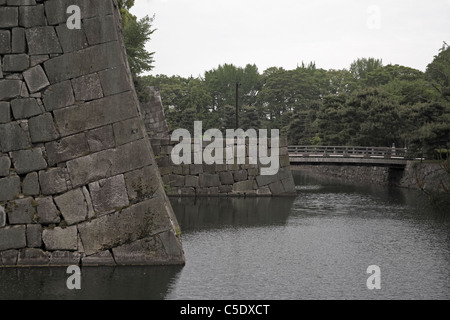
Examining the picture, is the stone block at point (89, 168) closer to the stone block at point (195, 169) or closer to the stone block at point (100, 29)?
the stone block at point (100, 29)

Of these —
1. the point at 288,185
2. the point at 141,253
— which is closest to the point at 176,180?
the point at 288,185

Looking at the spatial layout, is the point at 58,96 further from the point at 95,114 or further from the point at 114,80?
the point at 114,80

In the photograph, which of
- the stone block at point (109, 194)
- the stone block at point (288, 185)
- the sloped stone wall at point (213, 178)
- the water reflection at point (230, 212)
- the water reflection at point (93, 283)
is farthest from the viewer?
the stone block at point (288, 185)

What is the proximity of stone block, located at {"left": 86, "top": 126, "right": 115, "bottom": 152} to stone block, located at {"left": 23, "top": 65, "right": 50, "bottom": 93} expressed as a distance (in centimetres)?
168

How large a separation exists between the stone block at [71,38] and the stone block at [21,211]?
156 inches

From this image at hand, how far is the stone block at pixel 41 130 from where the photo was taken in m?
13.3

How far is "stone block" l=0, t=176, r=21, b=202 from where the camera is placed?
13.3 meters

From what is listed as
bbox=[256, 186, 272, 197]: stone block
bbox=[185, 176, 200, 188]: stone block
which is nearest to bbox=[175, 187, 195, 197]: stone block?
bbox=[185, 176, 200, 188]: stone block

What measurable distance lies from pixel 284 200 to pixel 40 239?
18114 millimetres

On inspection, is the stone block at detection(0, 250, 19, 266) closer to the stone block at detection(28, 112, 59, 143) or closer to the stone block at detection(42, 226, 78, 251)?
the stone block at detection(42, 226, 78, 251)

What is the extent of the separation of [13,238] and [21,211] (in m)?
0.71

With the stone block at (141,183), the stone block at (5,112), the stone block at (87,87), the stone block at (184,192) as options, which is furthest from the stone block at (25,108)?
the stone block at (184,192)

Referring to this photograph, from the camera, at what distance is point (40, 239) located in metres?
13.3
